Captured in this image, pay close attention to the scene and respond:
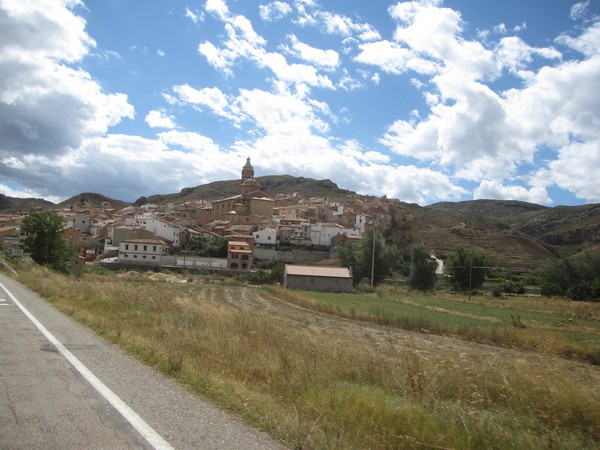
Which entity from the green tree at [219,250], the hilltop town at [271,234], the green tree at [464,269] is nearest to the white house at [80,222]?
the hilltop town at [271,234]

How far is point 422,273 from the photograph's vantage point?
73.3 m

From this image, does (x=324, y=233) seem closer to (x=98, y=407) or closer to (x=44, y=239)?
(x=44, y=239)

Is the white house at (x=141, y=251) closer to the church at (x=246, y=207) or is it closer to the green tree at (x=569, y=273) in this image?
the church at (x=246, y=207)

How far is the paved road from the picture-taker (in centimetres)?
454

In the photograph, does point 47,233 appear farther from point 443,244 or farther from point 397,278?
point 443,244

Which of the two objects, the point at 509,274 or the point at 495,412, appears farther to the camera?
the point at 509,274

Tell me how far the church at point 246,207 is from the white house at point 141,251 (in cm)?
3329

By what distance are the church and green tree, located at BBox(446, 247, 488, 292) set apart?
5333cm

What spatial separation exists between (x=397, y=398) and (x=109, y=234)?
103 meters

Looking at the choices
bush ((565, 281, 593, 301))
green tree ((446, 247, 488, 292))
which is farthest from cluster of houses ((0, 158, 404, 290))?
bush ((565, 281, 593, 301))

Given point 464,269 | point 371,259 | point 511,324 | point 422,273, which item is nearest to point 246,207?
point 371,259

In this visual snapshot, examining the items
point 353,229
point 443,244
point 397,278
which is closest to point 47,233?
point 397,278

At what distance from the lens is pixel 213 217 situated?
126m

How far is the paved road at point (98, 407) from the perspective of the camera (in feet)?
14.9
